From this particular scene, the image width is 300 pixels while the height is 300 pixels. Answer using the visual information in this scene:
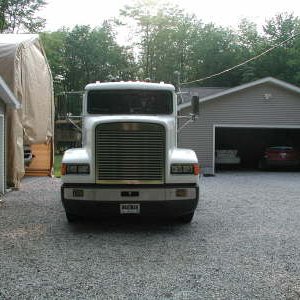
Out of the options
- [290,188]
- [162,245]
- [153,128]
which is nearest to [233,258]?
[162,245]

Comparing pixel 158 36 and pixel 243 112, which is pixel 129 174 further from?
pixel 158 36

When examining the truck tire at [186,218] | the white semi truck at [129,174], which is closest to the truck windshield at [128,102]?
the white semi truck at [129,174]

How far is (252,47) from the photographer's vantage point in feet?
182

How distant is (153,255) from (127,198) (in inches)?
66.6

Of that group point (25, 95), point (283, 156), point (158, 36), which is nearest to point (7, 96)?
point (25, 95)

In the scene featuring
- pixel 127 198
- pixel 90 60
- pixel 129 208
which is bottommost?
pixel 129 208

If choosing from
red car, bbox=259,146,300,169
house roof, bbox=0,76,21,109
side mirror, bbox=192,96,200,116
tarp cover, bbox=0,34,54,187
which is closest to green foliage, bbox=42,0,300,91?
red car, bbox=259,146,300,169

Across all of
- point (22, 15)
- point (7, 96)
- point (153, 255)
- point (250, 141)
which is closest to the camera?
point (153, 255)

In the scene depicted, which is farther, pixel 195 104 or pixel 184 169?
pixel 195 104

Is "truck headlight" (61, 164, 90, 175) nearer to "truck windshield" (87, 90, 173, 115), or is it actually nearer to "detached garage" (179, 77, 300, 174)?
"truck windshield" (87, 90, 173, 115)

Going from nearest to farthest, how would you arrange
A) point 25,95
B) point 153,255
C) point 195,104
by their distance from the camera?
point 153,255
point 195,104
point 25,95

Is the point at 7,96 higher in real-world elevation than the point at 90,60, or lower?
lower

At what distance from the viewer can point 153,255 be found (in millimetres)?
7191

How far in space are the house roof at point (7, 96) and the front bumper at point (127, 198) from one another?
5263 mm
